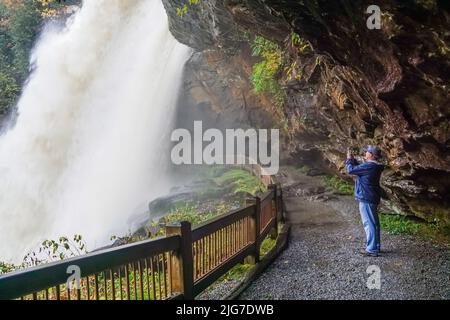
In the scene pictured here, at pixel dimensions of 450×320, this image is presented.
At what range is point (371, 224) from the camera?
20.7 ft

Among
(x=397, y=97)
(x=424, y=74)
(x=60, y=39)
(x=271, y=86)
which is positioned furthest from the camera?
(x=60, y=39)

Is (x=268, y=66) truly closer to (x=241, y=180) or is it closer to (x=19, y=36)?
(x=241, y=180)

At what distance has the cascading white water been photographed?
2283cm

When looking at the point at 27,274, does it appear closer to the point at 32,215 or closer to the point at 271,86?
the point at 271,86


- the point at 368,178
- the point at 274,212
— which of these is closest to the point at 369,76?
the point at 368,178

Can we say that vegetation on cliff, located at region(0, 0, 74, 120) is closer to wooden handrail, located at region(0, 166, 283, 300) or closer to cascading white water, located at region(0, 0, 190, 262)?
cascading white water, located at region(0, 0, 190, 262)

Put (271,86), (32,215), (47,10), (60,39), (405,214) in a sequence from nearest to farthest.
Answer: (405,214), (271,86), (32,215), (60,39), (47,10)

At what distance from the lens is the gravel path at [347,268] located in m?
4.93

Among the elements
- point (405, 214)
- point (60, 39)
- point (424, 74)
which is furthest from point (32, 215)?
point (424, 74)

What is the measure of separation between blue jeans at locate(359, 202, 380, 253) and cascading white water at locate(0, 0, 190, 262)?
17.1m

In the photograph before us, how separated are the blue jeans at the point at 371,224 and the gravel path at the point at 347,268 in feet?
0.71

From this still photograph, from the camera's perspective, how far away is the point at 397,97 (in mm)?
6172

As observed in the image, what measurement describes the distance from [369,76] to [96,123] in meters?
21.4
